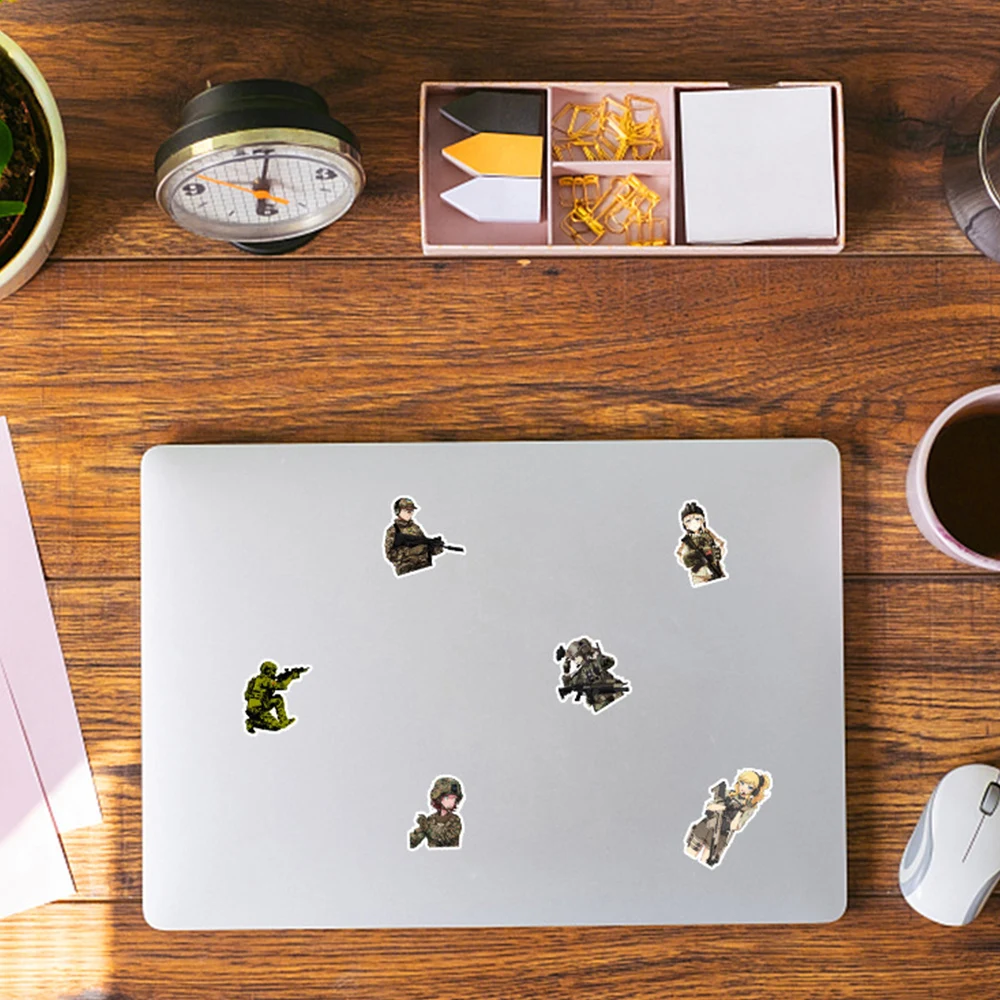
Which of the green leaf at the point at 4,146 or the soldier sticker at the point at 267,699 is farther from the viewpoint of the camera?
the soldier sticker at the point at 267,699

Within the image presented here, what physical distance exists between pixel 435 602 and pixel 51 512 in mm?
326

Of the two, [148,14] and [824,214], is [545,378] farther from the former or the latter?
[148,14]

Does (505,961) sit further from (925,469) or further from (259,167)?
(259,167)

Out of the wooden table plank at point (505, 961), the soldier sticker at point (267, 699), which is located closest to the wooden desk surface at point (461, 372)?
the wooden table plank at point (505, 961)

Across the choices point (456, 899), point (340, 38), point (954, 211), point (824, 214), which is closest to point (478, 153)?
point (340, 38)

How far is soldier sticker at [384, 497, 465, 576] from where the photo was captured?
31.8 inches

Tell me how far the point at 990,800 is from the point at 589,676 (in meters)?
0.33

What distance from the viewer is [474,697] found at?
2.64 ft

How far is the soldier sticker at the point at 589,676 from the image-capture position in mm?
806

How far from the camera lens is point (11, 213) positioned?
70 centimetres

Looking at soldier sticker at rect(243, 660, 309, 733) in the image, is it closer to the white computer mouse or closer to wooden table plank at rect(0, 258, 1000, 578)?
wooden table plank at rect(0, 258, 1000, 578)

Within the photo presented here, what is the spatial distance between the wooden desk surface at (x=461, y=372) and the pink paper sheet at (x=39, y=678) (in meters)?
0.01

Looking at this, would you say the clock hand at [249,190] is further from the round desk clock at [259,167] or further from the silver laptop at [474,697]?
the silver laptop at [474,697]

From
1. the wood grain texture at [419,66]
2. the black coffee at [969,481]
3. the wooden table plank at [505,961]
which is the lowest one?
the wooden table plank at [505,961]
